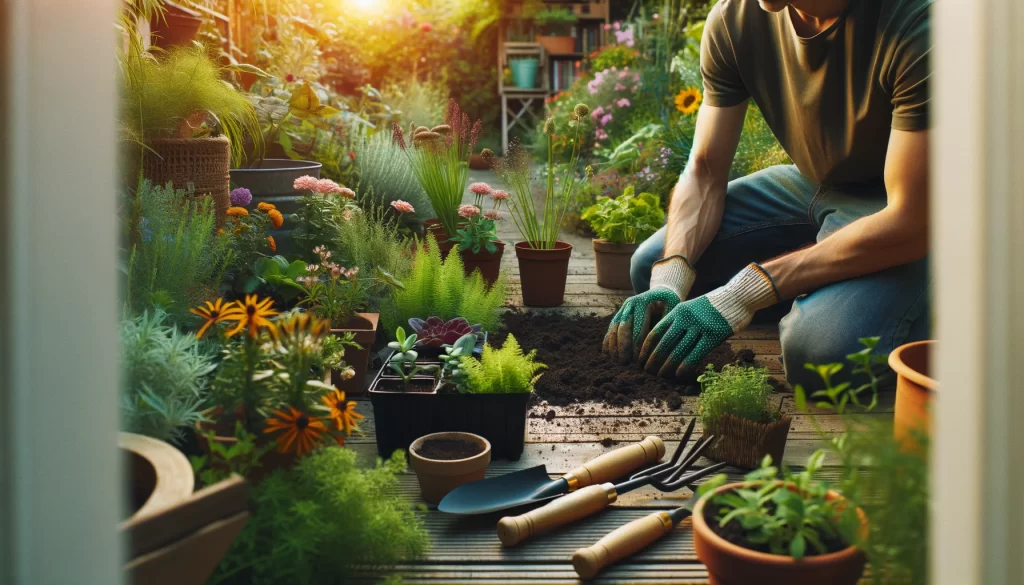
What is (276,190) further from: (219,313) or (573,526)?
(573,526)

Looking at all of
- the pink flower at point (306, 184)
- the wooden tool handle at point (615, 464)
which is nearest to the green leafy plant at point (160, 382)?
the wooden tool handle at point (615, 464)

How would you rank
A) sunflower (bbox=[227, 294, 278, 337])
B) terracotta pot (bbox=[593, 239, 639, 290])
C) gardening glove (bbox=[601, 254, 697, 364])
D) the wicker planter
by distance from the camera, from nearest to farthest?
sunflower (bbox=[227, 294, 278, 337]) → the wicker planter → gardening glove (bbox=[601, 254, 697, 364]) → terracotta pot (bbox=[593, 239, 639, 290])

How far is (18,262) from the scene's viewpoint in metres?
0.87

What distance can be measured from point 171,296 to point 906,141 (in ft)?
5.48

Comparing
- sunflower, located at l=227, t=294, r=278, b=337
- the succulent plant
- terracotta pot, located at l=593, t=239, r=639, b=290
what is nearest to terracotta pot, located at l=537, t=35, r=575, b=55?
terracotta pot, located at l=593, t=239, r=639, b=290

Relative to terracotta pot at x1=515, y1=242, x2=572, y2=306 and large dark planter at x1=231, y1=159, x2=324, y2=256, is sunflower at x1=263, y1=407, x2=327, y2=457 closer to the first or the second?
large dark planter at x1=231, y1=159, x2=324, y2=256

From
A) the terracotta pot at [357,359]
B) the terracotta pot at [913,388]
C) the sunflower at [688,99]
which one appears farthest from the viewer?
the sunflower at [688,99]

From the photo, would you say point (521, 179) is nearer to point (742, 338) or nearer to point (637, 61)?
point (742, 338)

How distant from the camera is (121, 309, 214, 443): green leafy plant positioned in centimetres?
124

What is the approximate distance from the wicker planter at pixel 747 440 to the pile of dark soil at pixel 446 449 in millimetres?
517

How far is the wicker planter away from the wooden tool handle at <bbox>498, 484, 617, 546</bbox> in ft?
1.16

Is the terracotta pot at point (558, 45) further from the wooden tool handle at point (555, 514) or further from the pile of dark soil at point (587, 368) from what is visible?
the wooden tool handle at point (555, 514)

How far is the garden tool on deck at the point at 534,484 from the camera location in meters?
1.58

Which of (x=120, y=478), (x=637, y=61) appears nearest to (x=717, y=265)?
(x=120, y=478)
